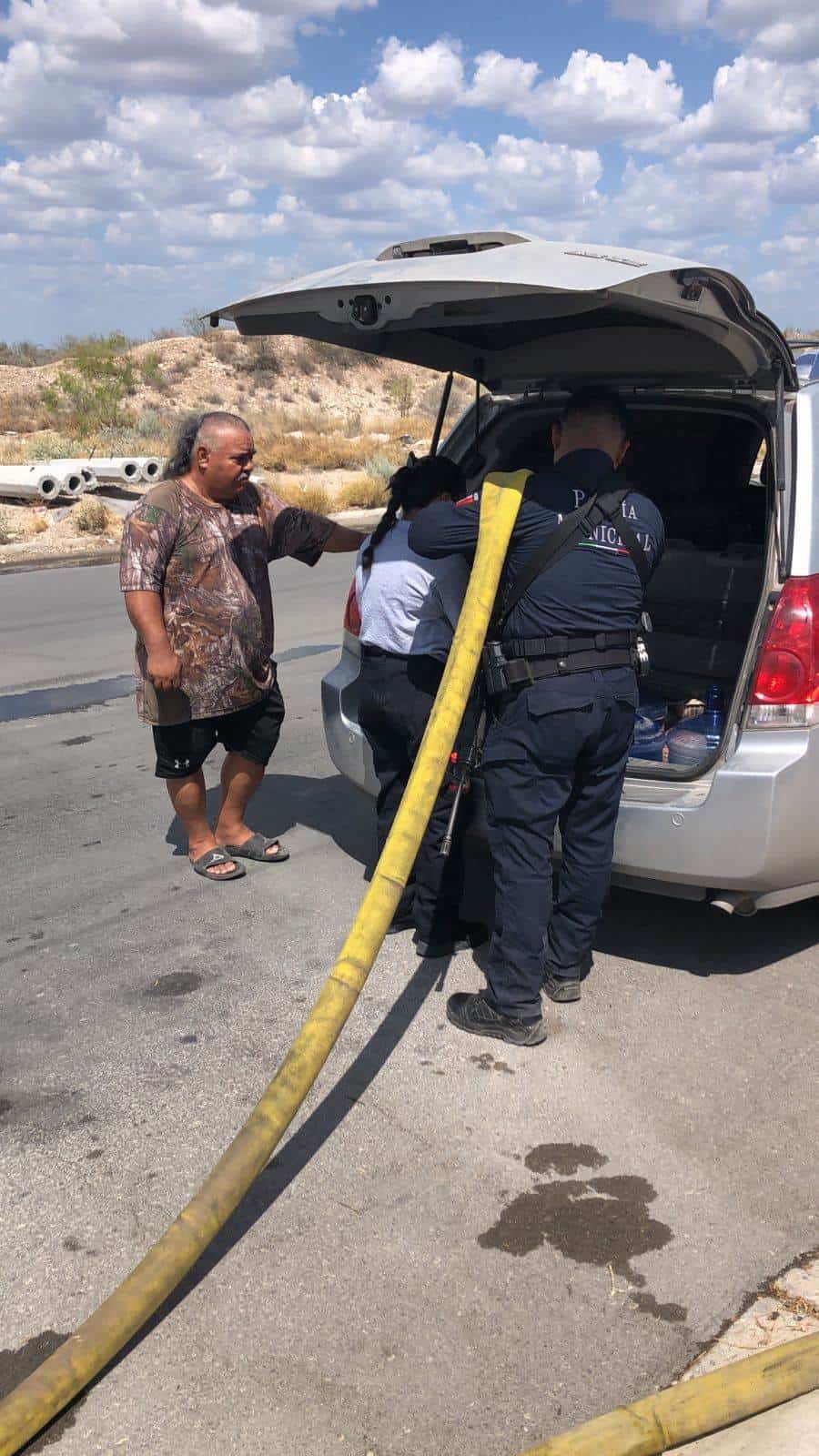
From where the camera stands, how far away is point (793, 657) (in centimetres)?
370

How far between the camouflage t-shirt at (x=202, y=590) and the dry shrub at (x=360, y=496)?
17395 mm

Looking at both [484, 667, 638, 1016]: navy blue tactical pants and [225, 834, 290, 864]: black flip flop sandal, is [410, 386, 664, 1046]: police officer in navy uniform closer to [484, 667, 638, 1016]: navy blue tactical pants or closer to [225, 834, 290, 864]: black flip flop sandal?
[484, 667, 638, 1016]: navy blue tactical pants

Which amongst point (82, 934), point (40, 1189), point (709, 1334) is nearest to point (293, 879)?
point (82, 934)

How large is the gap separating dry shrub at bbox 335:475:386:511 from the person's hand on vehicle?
17.7 meters

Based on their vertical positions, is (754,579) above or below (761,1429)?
above

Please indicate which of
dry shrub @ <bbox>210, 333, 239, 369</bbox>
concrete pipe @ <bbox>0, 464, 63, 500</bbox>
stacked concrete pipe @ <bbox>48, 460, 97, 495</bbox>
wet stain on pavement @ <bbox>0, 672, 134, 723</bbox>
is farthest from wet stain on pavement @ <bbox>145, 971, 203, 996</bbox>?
dry shrub @ <bbox>210, 333, 239, 369</bbox>

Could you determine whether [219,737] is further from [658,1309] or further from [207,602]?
[658,1309]

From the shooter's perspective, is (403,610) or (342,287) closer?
(342,287)

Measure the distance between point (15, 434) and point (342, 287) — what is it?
32.3 meters

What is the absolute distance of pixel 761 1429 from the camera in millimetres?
2275

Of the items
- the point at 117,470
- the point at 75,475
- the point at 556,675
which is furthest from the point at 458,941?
the point at 117,470

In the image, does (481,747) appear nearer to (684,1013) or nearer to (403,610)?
(403,610)

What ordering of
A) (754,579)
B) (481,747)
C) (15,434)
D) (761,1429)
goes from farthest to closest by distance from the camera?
(15,434) < (754,579) < (481,747) < (761,1429)

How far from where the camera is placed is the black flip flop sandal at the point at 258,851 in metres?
5.21
